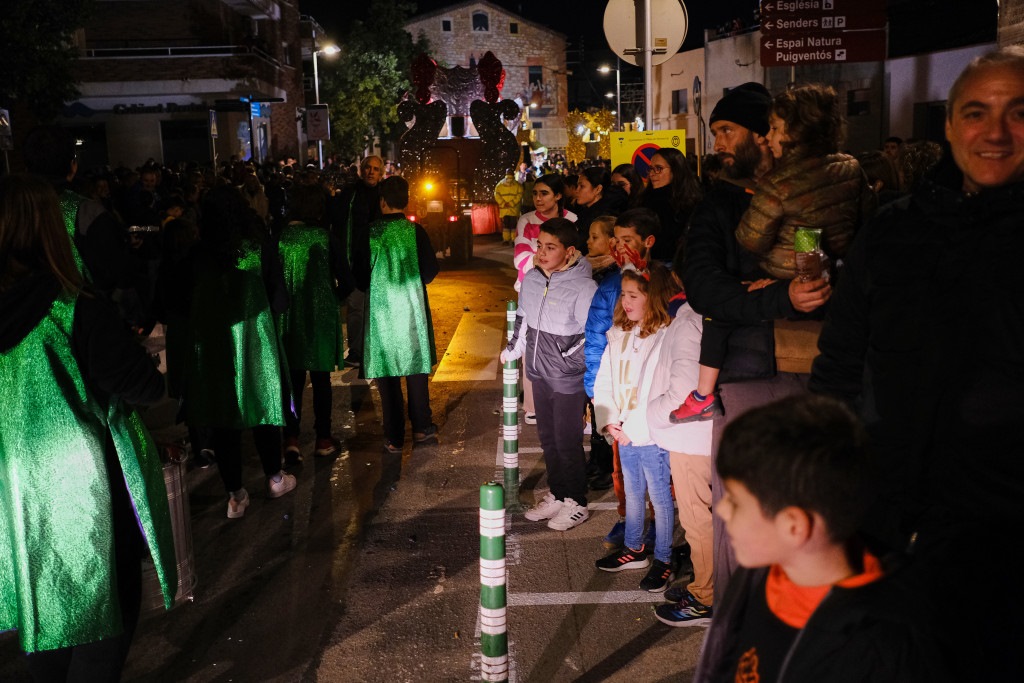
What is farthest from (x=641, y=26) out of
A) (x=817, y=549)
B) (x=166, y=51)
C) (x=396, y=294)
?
(x=166, y=51)

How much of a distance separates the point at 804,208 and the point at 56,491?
2719 millimetres

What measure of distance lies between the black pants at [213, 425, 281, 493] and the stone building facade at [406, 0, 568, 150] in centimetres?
7977

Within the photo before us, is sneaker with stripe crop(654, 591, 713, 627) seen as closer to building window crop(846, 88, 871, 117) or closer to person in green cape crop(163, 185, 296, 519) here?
person in green cape crop(163, 185, 296, 519)

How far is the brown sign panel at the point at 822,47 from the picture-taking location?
14867mm

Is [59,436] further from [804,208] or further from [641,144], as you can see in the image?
[641,144]

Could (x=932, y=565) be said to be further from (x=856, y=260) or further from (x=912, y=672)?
(x=856, y=260)

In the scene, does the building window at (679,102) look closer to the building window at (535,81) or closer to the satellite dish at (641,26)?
the satellite dish at (641,26)

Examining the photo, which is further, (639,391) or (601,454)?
(601,454)

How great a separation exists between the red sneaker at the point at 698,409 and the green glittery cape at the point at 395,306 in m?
3.84

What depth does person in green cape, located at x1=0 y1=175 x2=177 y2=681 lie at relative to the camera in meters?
3.43

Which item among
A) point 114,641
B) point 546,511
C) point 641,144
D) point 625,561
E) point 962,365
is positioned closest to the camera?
point 962,365

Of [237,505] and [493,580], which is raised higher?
[493,580]

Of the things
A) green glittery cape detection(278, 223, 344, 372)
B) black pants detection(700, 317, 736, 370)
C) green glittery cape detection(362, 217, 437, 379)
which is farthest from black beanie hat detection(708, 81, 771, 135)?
green glittery cape detection(278, 223, 344, 372)

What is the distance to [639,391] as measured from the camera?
208 inches
